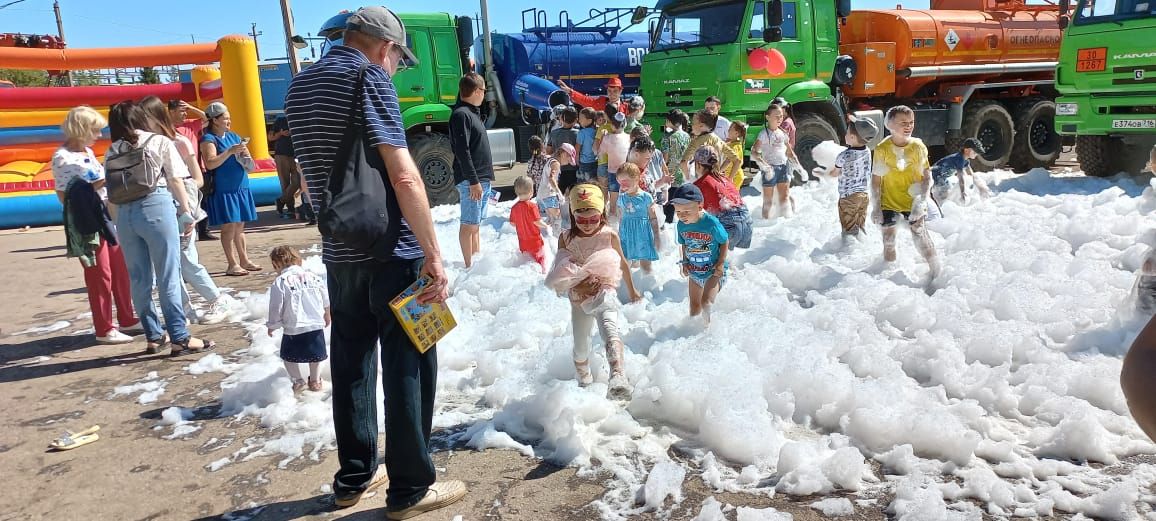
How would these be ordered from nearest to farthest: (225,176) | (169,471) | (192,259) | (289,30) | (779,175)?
(169,471), (192,259), (225,176), (779,175), (289,30)

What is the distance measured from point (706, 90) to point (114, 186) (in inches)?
312

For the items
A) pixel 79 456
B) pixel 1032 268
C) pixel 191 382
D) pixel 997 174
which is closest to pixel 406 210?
pixel 79 456

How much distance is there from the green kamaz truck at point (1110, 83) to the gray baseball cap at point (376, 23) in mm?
10101

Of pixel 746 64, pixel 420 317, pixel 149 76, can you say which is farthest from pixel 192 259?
pixel 149 76

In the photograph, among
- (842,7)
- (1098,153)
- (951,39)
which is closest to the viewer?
(1098,153)

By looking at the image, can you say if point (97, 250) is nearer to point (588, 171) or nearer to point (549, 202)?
point (549, 202)

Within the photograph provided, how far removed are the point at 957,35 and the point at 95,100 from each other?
547 inches

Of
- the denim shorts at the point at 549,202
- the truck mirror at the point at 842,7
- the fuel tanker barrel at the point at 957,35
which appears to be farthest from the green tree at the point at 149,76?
the denim shorts at the point at 549,202

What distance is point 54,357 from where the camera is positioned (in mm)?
5512

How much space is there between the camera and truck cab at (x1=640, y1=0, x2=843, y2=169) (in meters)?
10.8

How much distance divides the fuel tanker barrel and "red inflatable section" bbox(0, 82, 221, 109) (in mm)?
10604

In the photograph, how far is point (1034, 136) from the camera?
13.5 metres

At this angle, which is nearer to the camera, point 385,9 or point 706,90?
point 385,9

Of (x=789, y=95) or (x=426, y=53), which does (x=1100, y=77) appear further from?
(x=426, y=53)
